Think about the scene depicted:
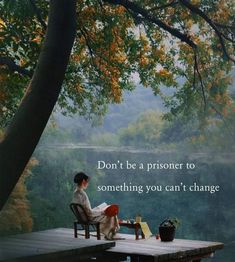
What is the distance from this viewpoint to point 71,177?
13.7 m

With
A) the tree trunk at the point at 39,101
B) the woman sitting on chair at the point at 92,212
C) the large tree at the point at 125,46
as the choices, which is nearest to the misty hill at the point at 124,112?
the large tree at the point at 125,46

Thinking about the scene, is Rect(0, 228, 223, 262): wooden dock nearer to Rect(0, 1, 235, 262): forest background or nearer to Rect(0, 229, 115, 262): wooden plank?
Rect(0, 229, 115, 262): wooden plank

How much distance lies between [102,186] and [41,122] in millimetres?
10382

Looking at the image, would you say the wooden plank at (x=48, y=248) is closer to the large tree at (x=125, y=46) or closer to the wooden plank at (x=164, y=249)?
the wooden plank at (x=164, y=249)

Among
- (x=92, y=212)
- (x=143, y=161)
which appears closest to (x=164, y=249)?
(x=92, y=212)

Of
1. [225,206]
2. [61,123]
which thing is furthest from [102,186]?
[225,206]

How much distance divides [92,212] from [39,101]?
2524 mm

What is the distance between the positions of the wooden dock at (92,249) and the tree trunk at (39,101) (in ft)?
3.32

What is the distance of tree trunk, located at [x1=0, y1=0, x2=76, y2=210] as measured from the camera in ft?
12.1

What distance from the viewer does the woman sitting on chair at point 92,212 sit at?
6.12 m

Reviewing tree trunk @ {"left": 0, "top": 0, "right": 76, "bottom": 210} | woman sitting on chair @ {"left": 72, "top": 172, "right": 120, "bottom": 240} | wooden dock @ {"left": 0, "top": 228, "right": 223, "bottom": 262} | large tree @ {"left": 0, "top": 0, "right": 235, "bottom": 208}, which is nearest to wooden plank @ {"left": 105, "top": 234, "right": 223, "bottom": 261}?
wooden dock @ {"left": 0, "top": 228, "right": 223, "bottom": 262}

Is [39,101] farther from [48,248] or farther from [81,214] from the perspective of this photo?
[81,214]

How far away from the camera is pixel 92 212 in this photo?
241 inches

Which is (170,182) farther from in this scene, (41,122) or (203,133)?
(41,122)
